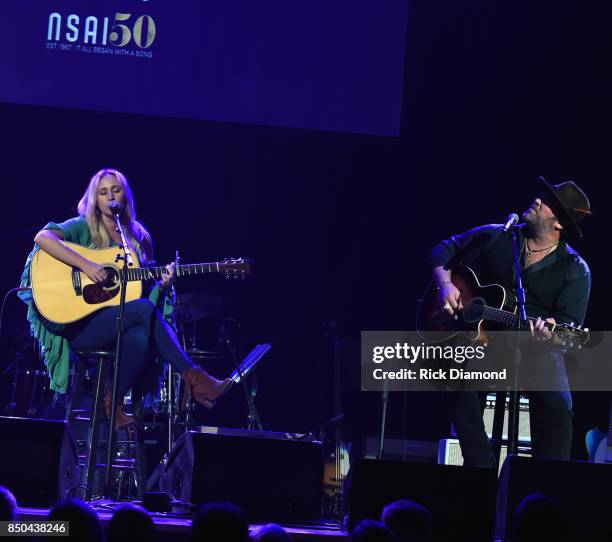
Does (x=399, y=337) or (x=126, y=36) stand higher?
(x=126, y=36)

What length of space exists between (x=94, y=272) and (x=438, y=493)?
2.55 meters

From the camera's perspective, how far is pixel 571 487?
4.00m

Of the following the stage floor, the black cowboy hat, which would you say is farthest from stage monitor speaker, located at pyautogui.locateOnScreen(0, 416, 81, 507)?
the black cowboy hat

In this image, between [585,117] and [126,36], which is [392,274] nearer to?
[585,117]

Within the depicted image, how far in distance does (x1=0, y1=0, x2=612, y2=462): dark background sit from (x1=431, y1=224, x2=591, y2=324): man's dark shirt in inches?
97.8

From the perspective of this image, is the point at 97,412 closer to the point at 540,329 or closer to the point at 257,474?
the point at 257,474

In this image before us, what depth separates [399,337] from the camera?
26.2ft

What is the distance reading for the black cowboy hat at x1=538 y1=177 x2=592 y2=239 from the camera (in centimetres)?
536

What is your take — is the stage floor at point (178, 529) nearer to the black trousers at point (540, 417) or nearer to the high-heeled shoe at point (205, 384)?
the black trousers at point (540, 417)

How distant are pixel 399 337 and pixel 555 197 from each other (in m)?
2.89

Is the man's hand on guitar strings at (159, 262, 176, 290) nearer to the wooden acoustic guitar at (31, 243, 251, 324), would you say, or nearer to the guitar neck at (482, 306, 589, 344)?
the wooden acoustic guitar at (31, 243, 251, 324)

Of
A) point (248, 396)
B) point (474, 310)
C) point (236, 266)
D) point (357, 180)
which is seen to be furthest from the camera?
point (357, 180)

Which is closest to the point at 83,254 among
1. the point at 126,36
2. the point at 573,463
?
the point at 126,36

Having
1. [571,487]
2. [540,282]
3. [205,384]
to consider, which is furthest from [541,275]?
[205,384]
